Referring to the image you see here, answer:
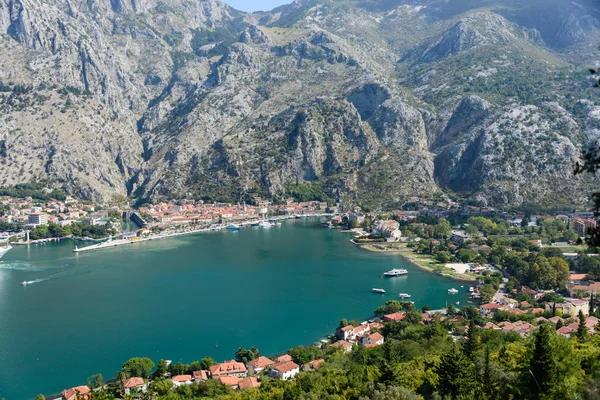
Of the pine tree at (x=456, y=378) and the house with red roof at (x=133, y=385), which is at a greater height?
the pine tree at (x=456, y=378)

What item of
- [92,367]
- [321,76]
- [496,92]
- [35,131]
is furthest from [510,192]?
[35,131]

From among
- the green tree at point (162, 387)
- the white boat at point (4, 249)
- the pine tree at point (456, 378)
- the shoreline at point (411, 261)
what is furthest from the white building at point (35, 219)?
the pine tree at point (456, 378)

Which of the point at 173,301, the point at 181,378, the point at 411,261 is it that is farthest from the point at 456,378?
the point at 411,261

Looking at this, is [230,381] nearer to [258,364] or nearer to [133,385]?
[258,364]

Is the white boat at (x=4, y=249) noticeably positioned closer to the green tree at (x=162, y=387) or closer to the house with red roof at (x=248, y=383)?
the green tree at (x=162, y=387)

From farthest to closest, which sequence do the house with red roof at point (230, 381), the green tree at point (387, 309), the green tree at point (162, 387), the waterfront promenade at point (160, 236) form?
1. the waterfront promenade at point (160, 236)
2. the green tree at point (387, 309)
3. the house with red roof at point (230, 381)
4. the green tree at point (162, 387)
